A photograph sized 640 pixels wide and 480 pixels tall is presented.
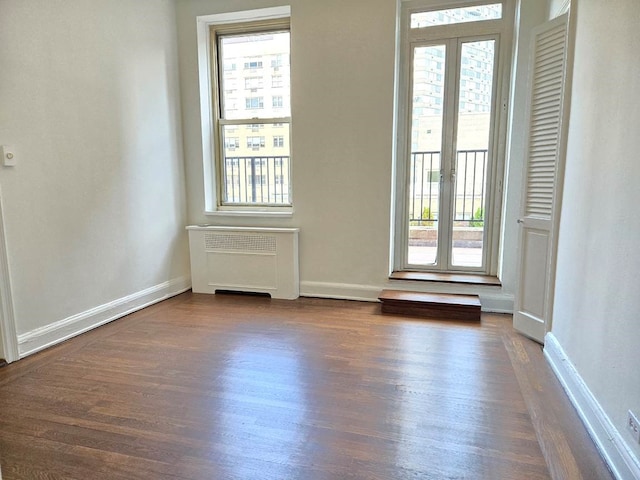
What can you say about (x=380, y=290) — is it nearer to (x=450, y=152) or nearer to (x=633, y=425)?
(x=450, y=152)

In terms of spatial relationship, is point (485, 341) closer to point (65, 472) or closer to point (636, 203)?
point (636, 203)

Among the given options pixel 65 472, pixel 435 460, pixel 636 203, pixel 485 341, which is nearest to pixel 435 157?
pixel 485 341

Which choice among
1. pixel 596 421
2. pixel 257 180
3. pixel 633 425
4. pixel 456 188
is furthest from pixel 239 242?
pixel 633 425

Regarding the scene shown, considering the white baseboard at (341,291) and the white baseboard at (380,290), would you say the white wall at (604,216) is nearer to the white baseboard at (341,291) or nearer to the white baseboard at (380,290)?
the white baseboard at (380,290)

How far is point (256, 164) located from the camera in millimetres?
4574

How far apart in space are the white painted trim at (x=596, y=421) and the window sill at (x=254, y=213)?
2.68 metres

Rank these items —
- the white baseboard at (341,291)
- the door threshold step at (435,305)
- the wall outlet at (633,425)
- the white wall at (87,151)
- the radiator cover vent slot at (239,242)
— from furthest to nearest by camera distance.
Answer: the radiator cover vent slot at (239,242)
the white baseboard at (341,291)
the door threshold step at (435,305)
the white wall at (87,151)
the wall outlet at (633,425)

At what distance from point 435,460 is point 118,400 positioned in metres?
1.71

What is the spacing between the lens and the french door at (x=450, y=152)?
388cm

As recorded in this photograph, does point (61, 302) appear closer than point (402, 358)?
No

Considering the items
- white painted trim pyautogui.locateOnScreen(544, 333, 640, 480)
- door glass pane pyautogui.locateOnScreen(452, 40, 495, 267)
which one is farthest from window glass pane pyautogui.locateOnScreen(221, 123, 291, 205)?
white painted trim pyautogui.locateOnScreen(544, 333, 640, 480)

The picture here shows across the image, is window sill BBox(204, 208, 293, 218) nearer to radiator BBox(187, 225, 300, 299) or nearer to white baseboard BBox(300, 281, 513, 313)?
radiator BBox(187, 225, 300, 299)

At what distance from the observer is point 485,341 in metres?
3.13

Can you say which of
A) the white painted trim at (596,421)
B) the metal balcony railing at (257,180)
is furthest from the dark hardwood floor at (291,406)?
the metal balcony railing at (257,180)
